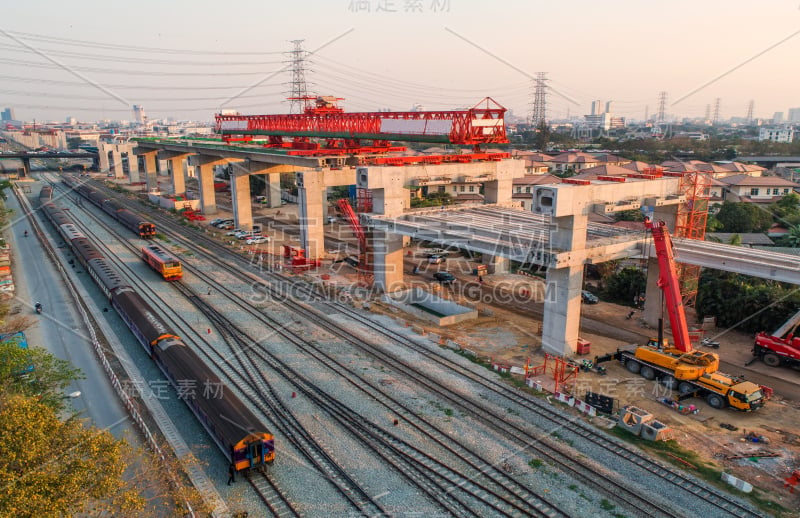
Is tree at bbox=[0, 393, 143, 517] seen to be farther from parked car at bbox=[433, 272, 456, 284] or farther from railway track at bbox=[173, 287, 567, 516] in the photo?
parked car at bbox=[433, 272, 456, 284]

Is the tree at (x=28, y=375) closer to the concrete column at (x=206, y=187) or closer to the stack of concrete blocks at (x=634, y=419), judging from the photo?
the stack of concrete blocks at (x=634, y=419)

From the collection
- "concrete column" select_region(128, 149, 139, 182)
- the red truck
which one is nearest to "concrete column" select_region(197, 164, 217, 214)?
"concrete column" select_region(128, 149, 139, 182)

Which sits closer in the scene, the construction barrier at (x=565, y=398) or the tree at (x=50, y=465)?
the tree at (x=50, y=465)

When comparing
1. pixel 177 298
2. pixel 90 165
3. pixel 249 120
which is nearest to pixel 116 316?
pixel 177 298

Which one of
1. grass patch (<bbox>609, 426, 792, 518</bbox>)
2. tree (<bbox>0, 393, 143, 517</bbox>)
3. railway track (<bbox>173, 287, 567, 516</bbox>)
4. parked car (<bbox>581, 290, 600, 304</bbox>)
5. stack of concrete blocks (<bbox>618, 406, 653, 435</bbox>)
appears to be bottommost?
railway track (<bbox>173, 287, 567, 516</bbox>)

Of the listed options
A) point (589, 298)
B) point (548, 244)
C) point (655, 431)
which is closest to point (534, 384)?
point (655, 431)

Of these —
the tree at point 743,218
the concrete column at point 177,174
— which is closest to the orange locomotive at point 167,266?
the concrete column at point 177,174

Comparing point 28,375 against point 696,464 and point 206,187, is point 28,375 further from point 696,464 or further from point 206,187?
point 206,187
